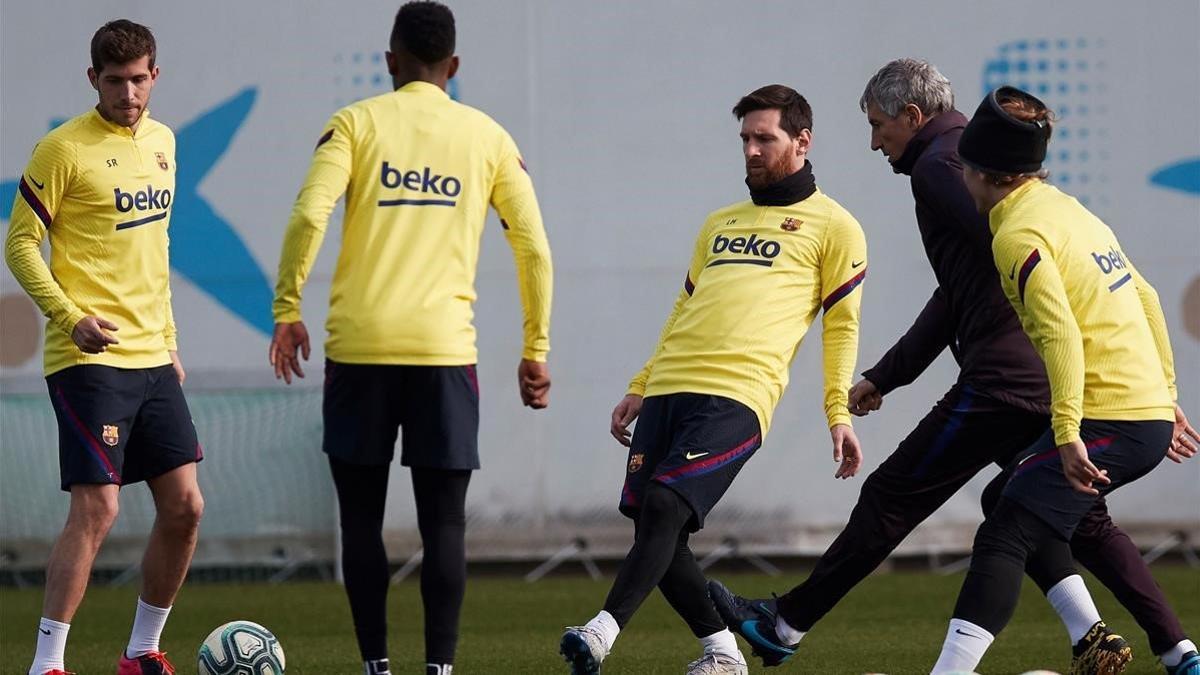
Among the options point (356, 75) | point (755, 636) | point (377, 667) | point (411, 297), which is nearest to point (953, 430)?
point (755, 636)

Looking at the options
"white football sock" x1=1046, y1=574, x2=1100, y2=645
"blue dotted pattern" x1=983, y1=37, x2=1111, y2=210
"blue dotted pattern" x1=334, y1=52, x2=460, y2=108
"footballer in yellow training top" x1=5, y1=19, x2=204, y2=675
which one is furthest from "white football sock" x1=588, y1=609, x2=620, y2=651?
"blue dotted pattern" x1=983, y1=37, x2=1111, y2=210

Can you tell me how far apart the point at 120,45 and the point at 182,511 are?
1.53m

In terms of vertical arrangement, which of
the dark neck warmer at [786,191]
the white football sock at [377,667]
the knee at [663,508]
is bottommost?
the white football sock at [377,667]

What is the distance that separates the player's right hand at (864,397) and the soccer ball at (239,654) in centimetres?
204

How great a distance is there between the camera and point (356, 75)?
424 inches

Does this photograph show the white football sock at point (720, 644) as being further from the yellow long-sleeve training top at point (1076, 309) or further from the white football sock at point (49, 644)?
the white football sock at point (49, 644)

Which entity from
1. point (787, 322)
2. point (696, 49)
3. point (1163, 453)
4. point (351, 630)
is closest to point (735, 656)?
point (787, 322)

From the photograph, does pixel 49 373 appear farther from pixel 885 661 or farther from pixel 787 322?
pixel 885 661

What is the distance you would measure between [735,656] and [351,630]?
10.6 feet

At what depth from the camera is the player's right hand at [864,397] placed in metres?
5.70

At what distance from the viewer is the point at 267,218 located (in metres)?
10.8

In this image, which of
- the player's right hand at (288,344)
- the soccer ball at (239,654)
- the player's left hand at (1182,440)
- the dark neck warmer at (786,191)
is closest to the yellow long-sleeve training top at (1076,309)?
the player's left hand at (1182,440)

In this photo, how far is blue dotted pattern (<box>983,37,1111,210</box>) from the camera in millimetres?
10625

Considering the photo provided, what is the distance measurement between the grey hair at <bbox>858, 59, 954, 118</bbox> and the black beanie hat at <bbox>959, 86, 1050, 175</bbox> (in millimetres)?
668
